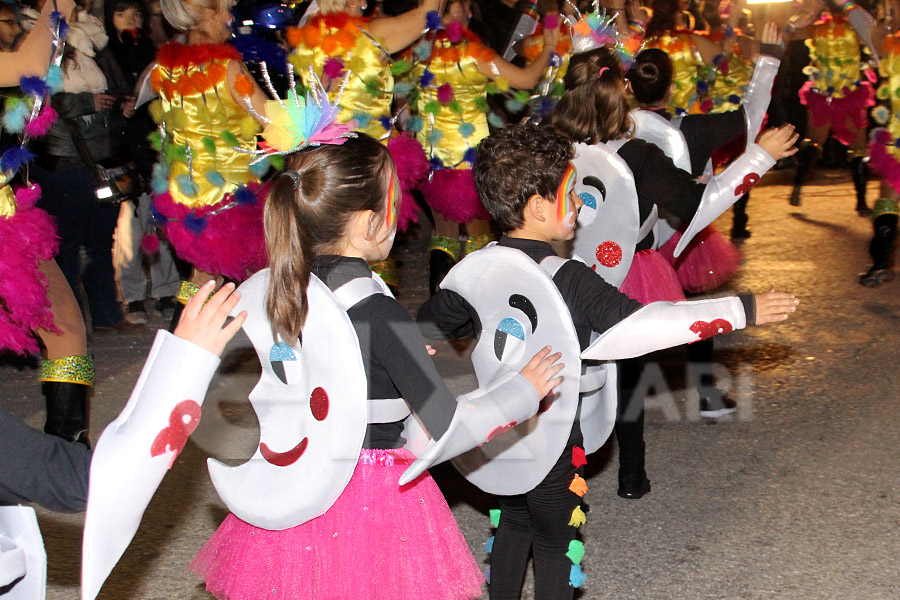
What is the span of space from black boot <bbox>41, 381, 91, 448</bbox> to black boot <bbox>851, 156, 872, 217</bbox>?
6.26 meters

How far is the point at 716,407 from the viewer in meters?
4.71

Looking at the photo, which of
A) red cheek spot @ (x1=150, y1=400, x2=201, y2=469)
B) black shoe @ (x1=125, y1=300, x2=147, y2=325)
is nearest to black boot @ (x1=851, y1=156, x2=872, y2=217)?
black shoe @ (x1=125, y1=300, x2=147, y2=325)

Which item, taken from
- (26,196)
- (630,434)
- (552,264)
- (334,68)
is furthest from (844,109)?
(26,196)

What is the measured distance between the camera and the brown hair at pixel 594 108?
354 centimetres

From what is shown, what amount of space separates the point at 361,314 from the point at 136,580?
5.63 feet

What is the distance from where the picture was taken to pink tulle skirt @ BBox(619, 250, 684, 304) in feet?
12.2

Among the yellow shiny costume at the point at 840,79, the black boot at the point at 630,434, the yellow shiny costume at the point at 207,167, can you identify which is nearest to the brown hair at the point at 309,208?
the black boot at the point at 630,434

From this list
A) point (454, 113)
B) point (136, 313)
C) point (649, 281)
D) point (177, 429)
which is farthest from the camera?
point (136, 313)

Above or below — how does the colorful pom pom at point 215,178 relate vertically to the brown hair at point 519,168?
below

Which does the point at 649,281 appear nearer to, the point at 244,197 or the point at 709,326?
the point at 709,326

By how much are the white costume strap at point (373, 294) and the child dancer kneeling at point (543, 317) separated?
1.32ft

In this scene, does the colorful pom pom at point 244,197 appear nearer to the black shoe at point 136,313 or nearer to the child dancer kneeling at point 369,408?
the black shoe at point 136,313

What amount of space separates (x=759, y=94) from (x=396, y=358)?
2361 mm

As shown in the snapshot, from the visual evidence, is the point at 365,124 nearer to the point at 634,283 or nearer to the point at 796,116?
the point at 634,283
